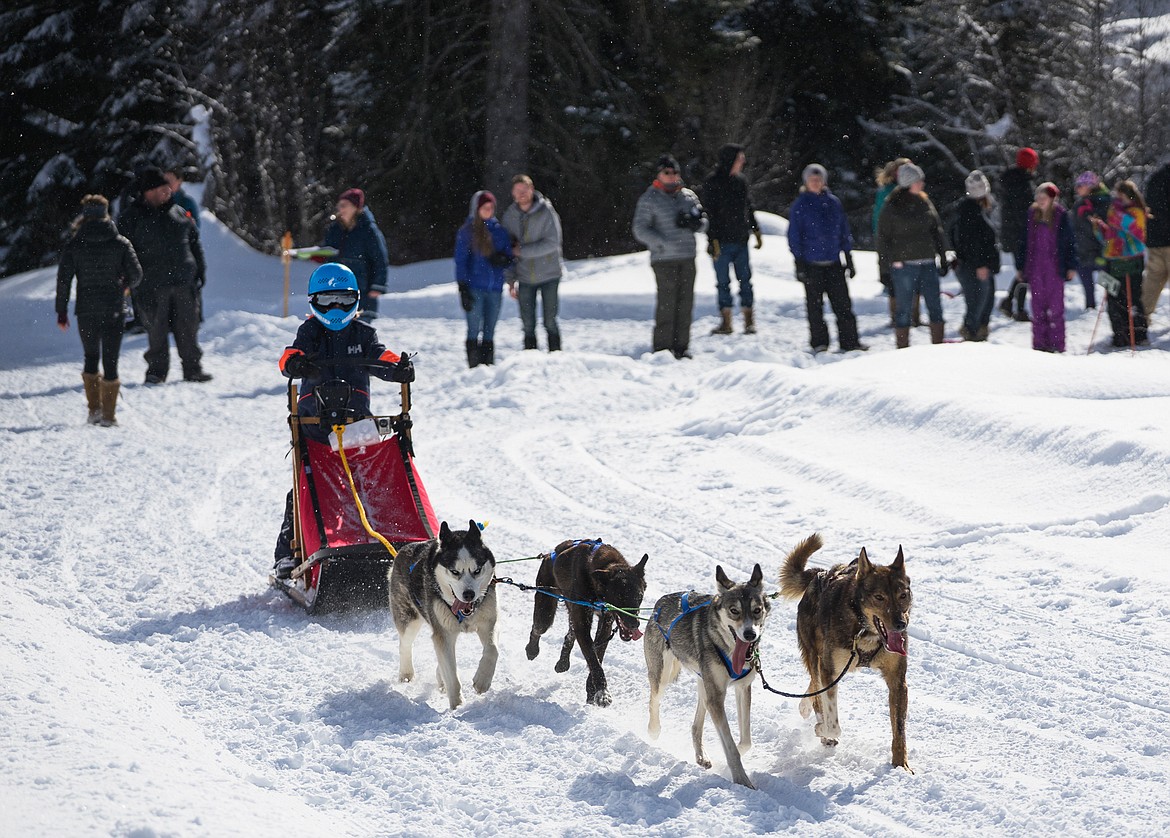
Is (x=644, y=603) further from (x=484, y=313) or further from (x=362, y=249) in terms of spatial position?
(x=484, y=313)

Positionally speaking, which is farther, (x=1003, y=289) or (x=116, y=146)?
(x=116, y=146)

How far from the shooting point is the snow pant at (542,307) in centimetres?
1360

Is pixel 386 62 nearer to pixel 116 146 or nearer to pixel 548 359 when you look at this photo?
pixel 116 146

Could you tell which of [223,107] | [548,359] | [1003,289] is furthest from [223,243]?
[1003,289]

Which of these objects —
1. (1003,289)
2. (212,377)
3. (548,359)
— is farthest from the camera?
(1003,289)

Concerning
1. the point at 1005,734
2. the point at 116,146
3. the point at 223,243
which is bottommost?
the point at 1005,734

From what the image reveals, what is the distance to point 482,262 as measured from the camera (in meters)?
13.1

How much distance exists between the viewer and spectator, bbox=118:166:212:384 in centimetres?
1259

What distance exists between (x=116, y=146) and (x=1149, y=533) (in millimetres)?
21824

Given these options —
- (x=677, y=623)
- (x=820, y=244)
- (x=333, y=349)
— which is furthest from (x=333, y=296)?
(x=820, y=244)

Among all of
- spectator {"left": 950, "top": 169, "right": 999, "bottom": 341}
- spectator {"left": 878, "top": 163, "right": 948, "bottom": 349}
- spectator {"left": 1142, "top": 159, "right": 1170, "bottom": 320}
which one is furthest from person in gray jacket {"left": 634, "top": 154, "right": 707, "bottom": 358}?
spectator {"left": 1142, "top": 159, "right": 1170, "bottom": 320}

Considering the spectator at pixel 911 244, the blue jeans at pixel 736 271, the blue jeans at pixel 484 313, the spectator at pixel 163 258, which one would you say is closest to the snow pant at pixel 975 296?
the spectator at pixel 911 244

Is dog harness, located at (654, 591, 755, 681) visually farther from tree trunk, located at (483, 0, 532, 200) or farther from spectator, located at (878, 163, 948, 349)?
tree trunk, located at (483, 0, 532, 200)

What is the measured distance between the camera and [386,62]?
21891 millimetres
